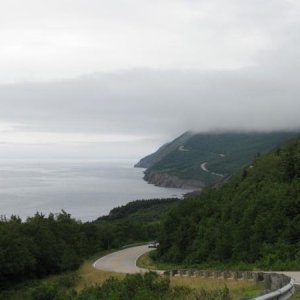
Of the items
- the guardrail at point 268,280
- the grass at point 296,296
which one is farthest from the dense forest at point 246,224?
the grass at point 296,296

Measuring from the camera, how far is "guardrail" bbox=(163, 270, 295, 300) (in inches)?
384

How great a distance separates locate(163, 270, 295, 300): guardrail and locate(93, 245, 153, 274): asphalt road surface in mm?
14896

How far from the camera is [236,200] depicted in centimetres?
4316

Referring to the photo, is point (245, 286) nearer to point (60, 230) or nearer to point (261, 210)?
point (261, 210)

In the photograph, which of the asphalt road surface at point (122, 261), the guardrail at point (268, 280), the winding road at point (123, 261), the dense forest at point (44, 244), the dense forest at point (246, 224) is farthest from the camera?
the asphalt road surface at point (122, 261)

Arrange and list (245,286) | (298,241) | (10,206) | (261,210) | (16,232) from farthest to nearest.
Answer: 1. (10,206)
2. (16,232)
3. (261,210)
4. (298,241)
5. (245,286)

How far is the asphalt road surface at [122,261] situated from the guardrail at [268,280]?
14.9 metres

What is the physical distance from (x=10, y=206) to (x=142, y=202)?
34058mm

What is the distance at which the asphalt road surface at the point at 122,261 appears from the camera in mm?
41847

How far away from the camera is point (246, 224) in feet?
120

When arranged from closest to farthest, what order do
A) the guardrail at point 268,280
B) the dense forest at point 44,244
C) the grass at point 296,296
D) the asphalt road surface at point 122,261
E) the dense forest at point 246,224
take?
the guardrail at point 268,280, the grass at point 296,296, the dense forest at point 246,224, the dense forest at point 44,244, the asphalt road surface at point 122,261

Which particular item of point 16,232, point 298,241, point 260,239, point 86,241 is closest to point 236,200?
point 260,239

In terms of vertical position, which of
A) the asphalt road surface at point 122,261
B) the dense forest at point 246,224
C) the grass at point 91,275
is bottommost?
the asphalt road surface at point 122,261

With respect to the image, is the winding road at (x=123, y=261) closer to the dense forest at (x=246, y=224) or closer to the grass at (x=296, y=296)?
the dense forest at (x=246, y=224)
